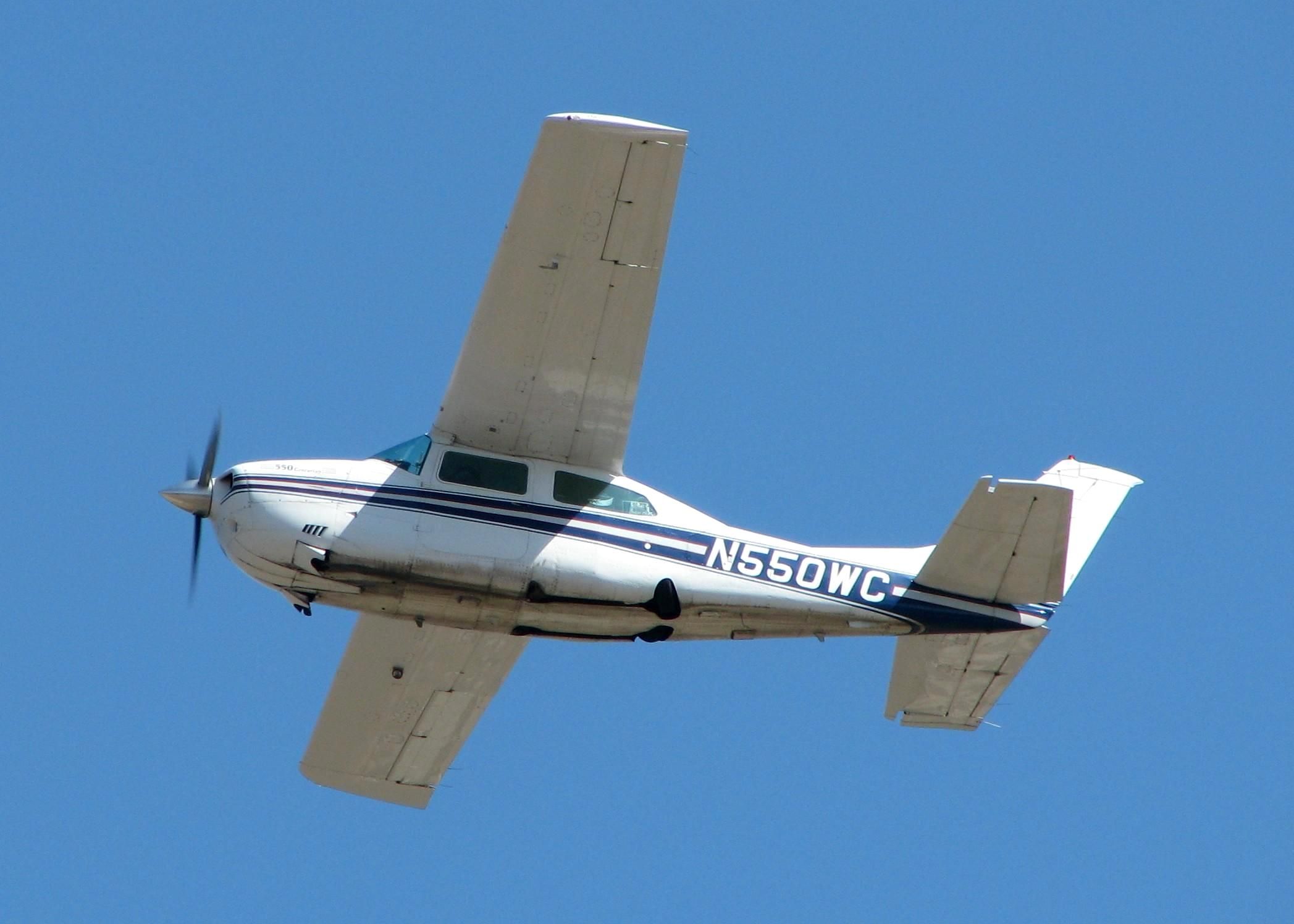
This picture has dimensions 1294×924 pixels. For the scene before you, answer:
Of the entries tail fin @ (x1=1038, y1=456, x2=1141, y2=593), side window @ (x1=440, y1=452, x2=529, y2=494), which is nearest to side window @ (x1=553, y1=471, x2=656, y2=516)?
side window @ (x1=440, y1=452, x2=529, y2=494)

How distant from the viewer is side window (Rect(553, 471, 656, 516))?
1752 centimetres

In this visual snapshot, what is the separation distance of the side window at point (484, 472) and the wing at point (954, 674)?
4.25m

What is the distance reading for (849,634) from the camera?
18.0 m

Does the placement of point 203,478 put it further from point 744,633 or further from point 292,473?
point 744,633

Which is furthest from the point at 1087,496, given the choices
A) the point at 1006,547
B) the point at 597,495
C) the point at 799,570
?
the point at 597,495

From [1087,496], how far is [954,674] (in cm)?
271

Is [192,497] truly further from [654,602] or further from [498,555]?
[654,602]

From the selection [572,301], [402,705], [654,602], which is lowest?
[402,705]

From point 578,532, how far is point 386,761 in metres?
5.03

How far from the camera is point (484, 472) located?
17453mm

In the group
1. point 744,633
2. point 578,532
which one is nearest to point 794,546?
point 744,633

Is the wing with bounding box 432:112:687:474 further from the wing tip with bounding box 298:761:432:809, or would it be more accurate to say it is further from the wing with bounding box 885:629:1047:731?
the wing tip with bounding box 298:761:432:809

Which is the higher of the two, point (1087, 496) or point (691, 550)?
point (1087, 496)

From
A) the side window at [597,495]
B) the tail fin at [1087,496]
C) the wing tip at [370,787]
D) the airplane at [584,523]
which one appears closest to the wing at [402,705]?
the wing tip at [370,787]
